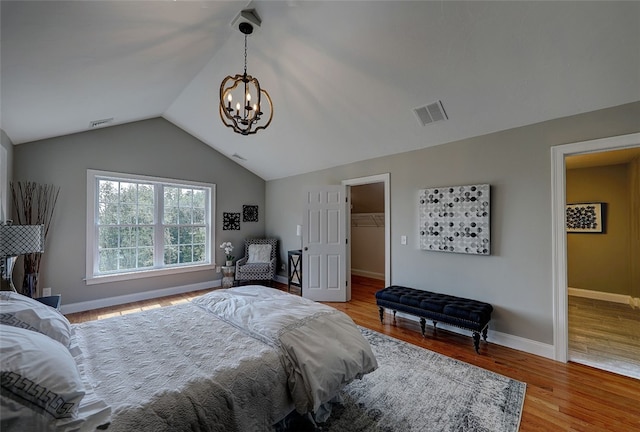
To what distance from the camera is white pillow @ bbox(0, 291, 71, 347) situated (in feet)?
4.32

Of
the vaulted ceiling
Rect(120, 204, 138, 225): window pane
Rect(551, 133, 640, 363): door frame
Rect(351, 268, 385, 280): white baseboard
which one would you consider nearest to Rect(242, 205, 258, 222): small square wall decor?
Rect(120, 204, 138, 225): window pane

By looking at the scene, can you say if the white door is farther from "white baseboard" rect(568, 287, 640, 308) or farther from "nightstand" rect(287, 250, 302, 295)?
"white baseboard" rect(568, 287, 640, 308)

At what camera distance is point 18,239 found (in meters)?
2.17

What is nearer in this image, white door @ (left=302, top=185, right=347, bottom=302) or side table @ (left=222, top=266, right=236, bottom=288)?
white door @ (left=302, top=185, right=347, bottom=302)

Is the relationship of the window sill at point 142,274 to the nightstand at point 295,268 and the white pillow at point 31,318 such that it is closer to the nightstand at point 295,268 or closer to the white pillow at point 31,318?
the nightstand at point 295,268

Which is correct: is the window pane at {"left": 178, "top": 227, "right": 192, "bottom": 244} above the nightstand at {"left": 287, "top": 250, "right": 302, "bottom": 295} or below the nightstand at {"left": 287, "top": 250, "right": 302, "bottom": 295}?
above

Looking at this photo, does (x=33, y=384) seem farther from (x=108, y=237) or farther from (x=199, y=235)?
(x=199, y=235)

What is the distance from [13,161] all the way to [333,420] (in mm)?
4872

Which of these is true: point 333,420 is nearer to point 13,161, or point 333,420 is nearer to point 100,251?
point 100,251

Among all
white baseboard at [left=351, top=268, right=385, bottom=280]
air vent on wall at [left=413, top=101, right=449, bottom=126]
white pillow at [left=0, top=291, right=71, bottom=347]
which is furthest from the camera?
white baseboard at [left=351, top=268, right=385, bottom=280]

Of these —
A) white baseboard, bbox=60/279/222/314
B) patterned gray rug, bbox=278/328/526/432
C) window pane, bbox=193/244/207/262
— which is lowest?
patterned gray rug, bbox=278/328/526/432

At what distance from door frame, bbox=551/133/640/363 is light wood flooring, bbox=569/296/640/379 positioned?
251 millimetres

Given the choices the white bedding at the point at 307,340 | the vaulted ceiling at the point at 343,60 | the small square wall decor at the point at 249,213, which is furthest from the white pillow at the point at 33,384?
the small square wall decor at the point at 249,213

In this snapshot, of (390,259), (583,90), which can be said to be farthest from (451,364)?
(583,90)
